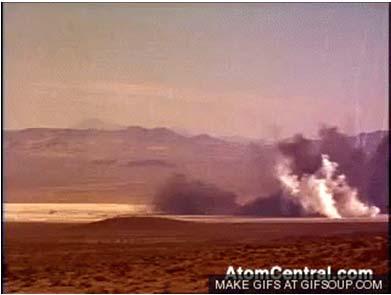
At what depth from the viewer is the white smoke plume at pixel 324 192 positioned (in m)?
1.74

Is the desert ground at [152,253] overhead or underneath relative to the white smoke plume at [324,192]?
underneath

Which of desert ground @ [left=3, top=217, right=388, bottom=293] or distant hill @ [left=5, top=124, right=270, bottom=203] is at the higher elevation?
distant hill @ [left=5, top=124, right=270, bottom=203]

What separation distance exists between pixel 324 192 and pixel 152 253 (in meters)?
0.43

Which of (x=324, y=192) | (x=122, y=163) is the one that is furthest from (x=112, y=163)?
(x=324, y=192)

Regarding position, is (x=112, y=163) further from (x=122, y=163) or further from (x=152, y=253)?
(x=152, y=253)

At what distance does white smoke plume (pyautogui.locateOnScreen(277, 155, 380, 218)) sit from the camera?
1.74m

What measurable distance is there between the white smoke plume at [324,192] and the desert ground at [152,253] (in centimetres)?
4

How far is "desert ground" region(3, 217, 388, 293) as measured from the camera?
5.72ft

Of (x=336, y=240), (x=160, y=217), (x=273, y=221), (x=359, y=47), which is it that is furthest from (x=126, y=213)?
(x=359, y=47)

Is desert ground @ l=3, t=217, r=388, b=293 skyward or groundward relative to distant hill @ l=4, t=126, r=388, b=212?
groundward

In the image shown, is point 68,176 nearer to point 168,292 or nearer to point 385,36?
point 168,292

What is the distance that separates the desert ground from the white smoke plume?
4 centimetres

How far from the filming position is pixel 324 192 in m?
1.75

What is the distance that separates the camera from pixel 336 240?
1.76 m
